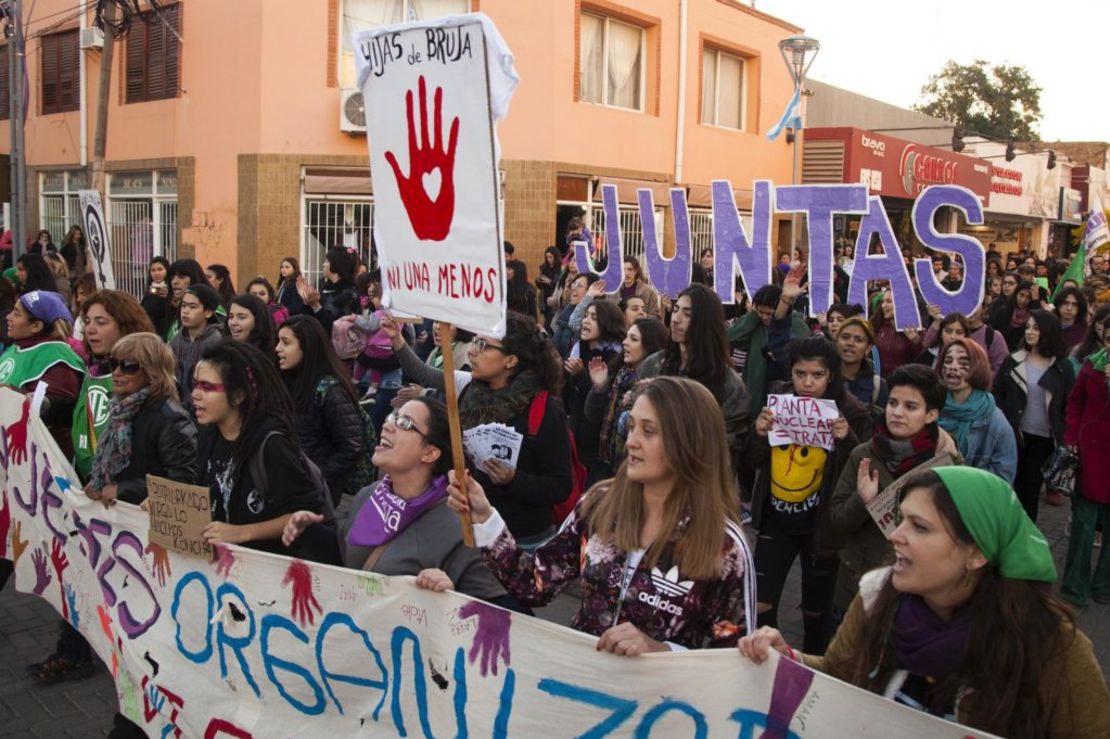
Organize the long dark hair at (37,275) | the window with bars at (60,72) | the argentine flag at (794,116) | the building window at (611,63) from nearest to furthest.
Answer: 1. the long dark hair at (37,275)
2. the argentine flag at (794,116)
3. the building window at (611,63)
4. the window with bars at (60,72)

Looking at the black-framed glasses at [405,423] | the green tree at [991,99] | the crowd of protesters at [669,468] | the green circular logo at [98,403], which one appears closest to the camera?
the crowd of protesters at [669,468]

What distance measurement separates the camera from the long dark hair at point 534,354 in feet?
14.4

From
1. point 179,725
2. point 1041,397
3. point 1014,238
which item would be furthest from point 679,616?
point 1014,238

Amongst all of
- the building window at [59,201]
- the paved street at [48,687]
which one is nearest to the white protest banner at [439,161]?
the paved street at [48,687]

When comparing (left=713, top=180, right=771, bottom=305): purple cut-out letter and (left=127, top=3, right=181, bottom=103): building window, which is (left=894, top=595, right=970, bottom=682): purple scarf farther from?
(left=127, top=3, right=181, bottom=103): building window

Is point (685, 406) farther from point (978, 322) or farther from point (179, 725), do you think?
point (978, 322)

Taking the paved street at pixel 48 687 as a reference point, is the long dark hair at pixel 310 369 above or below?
above

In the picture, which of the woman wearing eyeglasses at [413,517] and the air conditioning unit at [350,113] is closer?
the woman wearing eyeglasses at [413,517]

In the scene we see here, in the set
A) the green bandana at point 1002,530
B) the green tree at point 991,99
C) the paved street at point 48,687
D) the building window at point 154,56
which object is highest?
the green tree at point 991,99

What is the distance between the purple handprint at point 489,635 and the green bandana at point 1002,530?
4.29 ft

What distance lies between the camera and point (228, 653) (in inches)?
144

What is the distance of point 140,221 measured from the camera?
18.7 m

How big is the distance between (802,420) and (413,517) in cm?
211

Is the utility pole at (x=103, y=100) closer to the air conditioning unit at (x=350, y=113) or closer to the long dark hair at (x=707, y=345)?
the air conditioning unit at (x=350, y=113)
